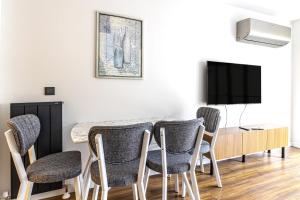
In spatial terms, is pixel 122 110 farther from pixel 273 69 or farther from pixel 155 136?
pixel 273 69

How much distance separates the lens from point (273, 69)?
407 cm

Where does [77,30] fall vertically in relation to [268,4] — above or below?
below

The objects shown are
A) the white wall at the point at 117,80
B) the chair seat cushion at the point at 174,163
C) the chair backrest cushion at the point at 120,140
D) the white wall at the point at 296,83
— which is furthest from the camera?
the white wall at the point at 296,83

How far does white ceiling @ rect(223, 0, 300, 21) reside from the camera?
3.38 m

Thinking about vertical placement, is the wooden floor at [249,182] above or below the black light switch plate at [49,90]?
below

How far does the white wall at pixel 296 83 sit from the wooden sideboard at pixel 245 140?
38.8 inches

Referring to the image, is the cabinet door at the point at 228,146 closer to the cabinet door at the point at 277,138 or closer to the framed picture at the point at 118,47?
the cabinet door at the point at 277,138

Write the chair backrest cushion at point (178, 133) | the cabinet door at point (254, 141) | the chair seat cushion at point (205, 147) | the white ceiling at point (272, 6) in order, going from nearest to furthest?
the chair backrest cushion at point (178, 133), the chair seat cushion at point (205, 147), the cabinet door at point (254, 141), the white ceiling at point (272, 6)

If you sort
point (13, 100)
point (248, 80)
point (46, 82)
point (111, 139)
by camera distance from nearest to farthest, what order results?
point (111, 139)
point (13, 100)
point (46, 82)
point (248, 80)

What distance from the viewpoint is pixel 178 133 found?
1.71m

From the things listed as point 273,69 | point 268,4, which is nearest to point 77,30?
point 268,4

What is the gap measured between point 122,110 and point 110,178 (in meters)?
1.23

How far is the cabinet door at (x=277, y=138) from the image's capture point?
343cm

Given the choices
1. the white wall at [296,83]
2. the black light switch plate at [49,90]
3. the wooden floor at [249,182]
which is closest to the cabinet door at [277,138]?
the wooden floor at [249,182]
